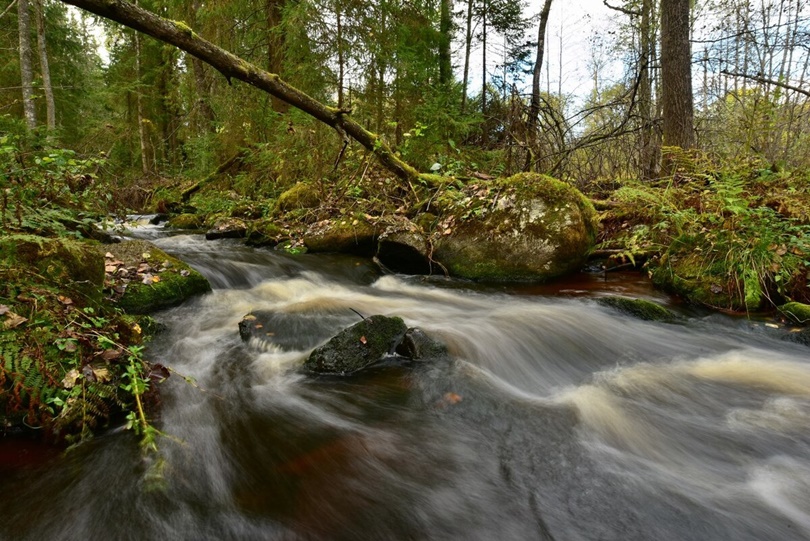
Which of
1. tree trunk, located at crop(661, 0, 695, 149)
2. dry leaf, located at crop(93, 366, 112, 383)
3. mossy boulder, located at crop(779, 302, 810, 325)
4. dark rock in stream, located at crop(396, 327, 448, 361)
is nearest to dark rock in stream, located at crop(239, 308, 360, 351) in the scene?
dark rock in stream, located at crop(396, 327, 448, 361)

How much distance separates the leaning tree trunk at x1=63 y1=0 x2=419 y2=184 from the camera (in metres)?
4.48

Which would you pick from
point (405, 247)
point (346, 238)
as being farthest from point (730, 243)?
point (346, 238)

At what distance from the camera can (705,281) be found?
489 cm

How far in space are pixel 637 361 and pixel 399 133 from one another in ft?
25.3

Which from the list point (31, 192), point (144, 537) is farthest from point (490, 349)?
point (31, 192)

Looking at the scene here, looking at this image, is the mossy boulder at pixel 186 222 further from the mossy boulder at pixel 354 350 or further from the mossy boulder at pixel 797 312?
the mossy boulder at pixel 797 312

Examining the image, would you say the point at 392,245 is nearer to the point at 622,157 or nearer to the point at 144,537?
the point at 144,537

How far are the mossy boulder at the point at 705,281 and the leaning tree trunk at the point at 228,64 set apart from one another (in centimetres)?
421

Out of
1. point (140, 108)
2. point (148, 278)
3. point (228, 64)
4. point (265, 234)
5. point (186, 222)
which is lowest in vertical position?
point (148, 278)

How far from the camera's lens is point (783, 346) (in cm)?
390

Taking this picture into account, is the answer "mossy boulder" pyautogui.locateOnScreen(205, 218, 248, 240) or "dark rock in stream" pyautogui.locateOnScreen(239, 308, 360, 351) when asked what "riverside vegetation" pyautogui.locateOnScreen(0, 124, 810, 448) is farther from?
"dark rock in stream" pyautogui.locateOnScreen(239, 308, 360, 351)

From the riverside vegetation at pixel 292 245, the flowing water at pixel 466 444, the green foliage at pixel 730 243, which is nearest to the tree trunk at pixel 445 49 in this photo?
the riverside vegetation at pixel 292 245

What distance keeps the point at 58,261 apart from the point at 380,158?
5172 millimetres

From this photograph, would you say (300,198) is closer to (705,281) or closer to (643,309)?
(643,309)
